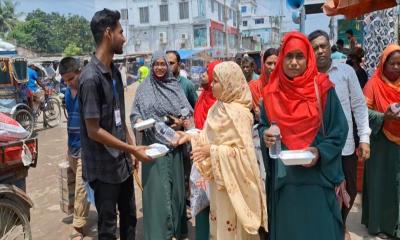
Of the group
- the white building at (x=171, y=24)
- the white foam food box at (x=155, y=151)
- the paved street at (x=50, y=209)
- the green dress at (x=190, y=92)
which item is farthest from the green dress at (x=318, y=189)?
the white building at (x=171, y=24)

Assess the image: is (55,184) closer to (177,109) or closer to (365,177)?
(177,109)

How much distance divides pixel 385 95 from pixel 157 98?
2.03 m

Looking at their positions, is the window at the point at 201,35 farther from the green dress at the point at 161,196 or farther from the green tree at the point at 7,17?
the green dress at the point at 161,196

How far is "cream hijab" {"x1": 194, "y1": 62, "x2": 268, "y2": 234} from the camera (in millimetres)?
2723

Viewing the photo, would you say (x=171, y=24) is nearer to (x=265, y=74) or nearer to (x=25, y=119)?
(x=25, y=119)

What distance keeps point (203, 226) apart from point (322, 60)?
1.63 m

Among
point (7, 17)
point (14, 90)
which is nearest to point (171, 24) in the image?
point (7, 17)

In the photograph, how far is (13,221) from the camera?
3.23 meters

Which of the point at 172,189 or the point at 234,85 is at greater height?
the point at 234,85

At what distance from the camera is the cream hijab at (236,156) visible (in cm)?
A: 272

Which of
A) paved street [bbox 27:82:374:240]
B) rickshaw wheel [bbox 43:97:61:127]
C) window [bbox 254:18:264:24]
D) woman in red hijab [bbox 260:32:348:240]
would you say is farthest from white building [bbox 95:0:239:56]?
woman in red hijab [bbox 260:32:348:240]

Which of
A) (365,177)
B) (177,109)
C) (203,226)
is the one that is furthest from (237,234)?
(365,177)

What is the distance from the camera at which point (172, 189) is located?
371cm

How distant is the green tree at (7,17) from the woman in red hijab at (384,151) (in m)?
62.9
